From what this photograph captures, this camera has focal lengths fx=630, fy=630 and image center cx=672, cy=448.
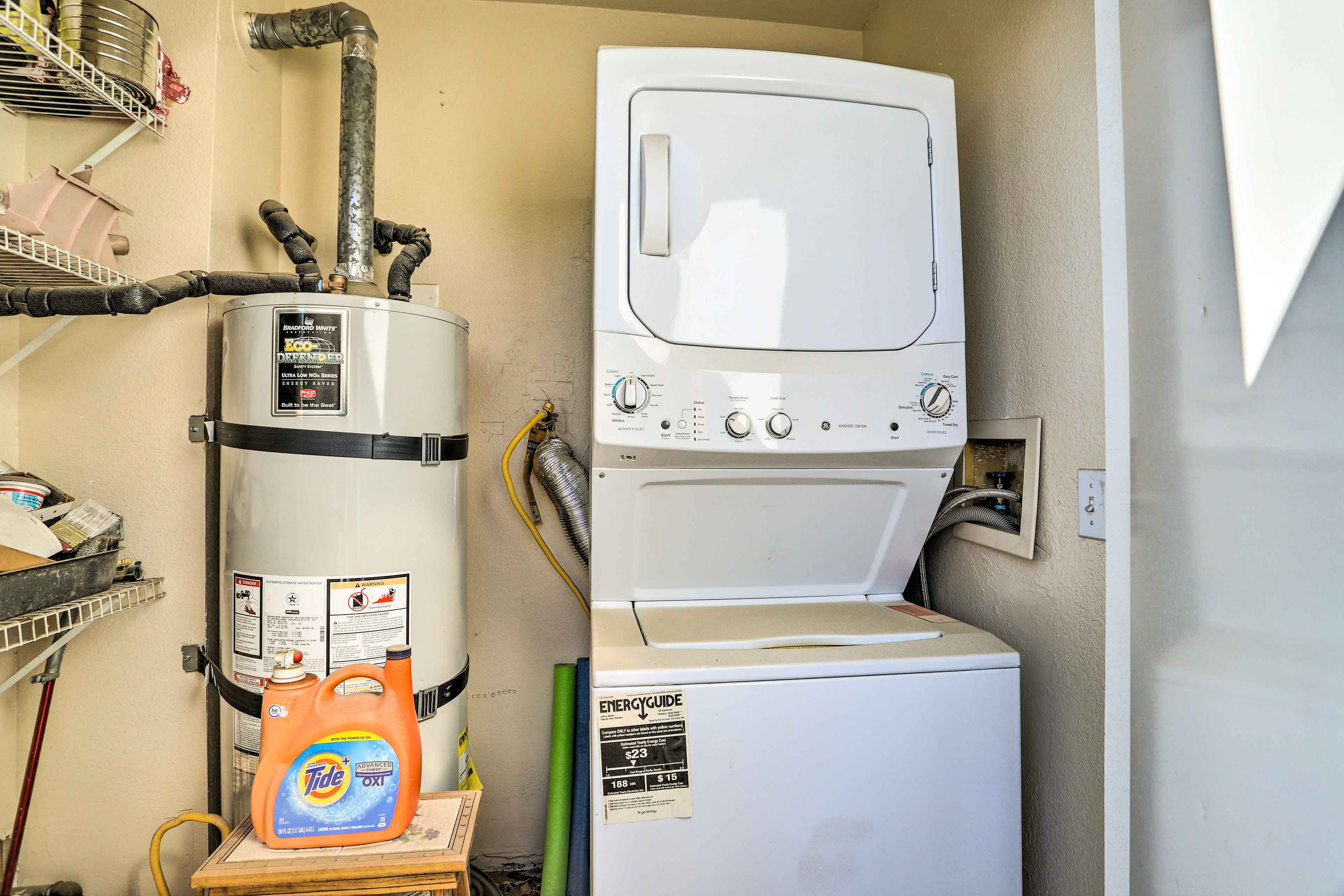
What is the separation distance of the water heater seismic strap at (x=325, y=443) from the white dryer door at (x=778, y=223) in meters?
0.55

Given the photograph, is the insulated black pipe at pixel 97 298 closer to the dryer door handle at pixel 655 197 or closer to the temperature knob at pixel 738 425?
the dryer door handle at pixel 655 197

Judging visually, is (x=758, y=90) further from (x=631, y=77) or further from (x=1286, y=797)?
(x=1286, y=797)

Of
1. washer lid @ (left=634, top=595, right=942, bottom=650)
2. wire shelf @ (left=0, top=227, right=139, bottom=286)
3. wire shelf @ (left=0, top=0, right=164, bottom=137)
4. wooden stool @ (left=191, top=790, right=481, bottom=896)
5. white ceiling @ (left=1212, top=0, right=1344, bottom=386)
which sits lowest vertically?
wooden stool @ (left=191, top=790, right=481, bottom=896)

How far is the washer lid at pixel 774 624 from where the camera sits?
1.11 m

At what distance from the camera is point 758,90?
1.20 meters

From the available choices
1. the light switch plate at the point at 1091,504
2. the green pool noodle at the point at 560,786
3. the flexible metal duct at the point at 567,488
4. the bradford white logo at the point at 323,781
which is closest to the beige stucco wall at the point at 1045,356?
the light switch plate at the point at 1091,504

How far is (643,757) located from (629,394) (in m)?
0.60

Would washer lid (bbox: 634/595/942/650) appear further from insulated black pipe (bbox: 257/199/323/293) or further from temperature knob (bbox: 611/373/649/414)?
insulated black pipe (bbox: 257/199/323/293)

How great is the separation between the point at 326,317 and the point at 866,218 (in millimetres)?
1054

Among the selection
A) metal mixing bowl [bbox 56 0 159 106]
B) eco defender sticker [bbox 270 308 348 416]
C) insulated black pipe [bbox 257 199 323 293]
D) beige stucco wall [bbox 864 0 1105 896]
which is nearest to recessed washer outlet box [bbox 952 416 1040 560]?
beige stucco wall [bbox 864 0 1105 896]

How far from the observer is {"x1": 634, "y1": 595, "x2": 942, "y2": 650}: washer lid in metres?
1.11

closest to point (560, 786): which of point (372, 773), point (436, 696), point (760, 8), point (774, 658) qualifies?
point (436, 696)

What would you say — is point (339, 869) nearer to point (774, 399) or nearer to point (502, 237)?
point (774, 399)

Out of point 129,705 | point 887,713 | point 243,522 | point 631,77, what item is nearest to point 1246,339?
point 887,713
